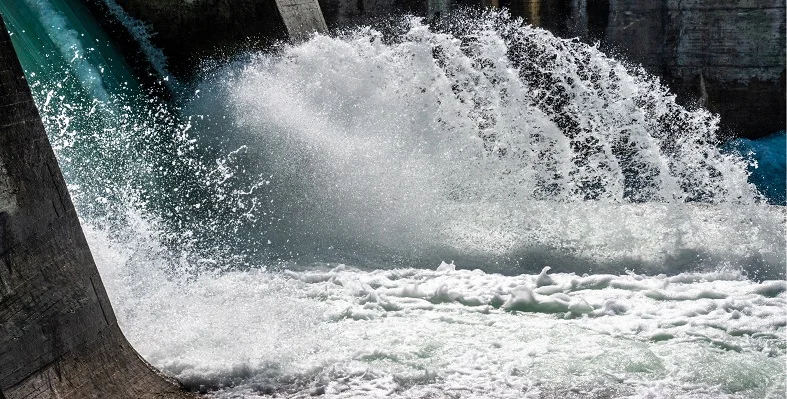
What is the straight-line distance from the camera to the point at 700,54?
11281 mm

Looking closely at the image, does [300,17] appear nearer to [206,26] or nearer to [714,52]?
[206,26]

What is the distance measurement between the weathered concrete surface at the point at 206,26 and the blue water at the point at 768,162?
6.42 metres

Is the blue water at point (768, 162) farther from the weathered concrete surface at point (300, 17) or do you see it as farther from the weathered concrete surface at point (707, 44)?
the weathered concrete surface at point (300, 17)

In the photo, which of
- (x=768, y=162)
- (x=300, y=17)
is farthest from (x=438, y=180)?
(x=768, y=162)

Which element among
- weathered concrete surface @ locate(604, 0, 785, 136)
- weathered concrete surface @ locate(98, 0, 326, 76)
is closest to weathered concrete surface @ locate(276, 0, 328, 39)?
weathered concrete surface @ locate(98, 0, 326, 76)

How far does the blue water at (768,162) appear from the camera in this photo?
10344 mm

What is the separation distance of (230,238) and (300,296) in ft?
3.90

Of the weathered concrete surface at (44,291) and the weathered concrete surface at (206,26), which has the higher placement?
the weathered concrete surface at (206,26)

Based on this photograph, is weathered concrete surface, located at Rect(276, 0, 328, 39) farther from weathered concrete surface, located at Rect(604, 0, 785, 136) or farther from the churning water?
weathered concrete surface, located at Rect(604, 0, 785, 136)

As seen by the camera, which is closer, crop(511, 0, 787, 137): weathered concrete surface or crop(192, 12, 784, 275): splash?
crop(192, 12, 784, 275): splash

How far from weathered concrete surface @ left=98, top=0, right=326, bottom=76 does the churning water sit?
0.59 ft

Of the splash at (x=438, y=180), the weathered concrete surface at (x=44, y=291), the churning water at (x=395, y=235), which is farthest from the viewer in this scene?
the splash at (x=438, y=180)

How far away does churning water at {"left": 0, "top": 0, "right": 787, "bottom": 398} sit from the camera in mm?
3795

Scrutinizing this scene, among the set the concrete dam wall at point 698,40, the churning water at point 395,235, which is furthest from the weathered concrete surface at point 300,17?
the concrete dam wall at point 698,40
